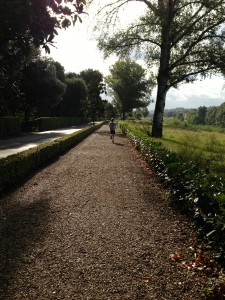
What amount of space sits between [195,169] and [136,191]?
7.54ft

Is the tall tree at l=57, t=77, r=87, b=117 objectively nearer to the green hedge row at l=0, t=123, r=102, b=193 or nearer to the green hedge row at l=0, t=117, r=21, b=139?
the green hedge row at l=0, t=117, r=21, b=139

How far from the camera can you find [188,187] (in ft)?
20.6

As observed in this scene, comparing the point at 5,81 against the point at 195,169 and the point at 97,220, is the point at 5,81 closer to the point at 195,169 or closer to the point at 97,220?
the point at 97,220

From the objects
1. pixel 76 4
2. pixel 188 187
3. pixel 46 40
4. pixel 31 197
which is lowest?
pixel 31 197

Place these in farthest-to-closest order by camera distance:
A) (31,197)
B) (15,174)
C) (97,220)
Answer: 1. (15,174)
2. (31,197)
3. (97,220)

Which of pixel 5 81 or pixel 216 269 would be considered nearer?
pixel 216 269

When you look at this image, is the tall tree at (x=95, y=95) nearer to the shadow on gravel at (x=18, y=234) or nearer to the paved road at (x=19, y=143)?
the paved road at (x=19, y=143)

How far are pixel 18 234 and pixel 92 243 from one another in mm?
1475

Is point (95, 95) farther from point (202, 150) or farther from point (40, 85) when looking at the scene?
point (202, 150)

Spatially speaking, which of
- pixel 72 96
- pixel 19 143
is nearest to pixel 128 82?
pixel 72 96

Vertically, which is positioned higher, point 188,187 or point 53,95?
point 53,95

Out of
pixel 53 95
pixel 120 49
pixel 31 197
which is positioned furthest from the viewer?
pixel 53 95

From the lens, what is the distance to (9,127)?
30.1 meters

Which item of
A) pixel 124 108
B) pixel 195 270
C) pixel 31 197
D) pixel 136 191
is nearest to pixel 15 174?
pixel 31 197
